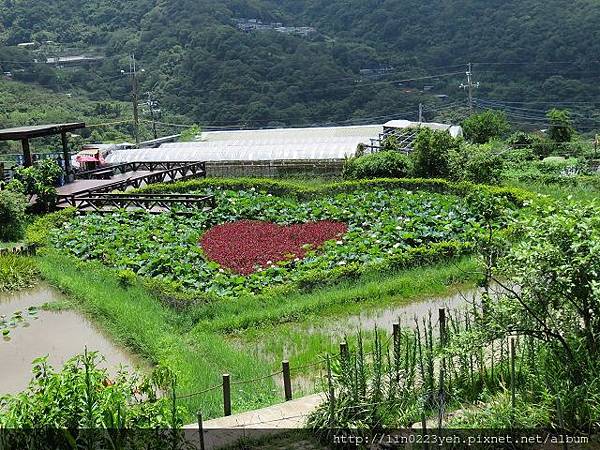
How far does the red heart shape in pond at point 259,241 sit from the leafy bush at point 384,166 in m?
7.46

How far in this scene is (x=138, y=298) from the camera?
13445 mm

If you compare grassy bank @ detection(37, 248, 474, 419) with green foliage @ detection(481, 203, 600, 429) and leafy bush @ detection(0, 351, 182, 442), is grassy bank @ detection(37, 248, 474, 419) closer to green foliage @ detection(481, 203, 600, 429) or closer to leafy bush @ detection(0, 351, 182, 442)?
leafy bush @ detection(0, 351, 182, 442)

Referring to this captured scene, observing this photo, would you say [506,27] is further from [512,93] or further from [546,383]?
[546,383]

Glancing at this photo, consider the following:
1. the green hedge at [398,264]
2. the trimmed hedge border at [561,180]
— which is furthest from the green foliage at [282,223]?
the trimmed hedge border at [561,180]

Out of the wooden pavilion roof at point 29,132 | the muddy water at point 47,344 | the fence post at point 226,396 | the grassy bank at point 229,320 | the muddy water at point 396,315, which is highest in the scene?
the wooden pavilion roof at point 29,132

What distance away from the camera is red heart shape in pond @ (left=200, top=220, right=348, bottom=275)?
15.5 metres

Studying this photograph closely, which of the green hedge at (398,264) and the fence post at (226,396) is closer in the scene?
the fence post at (226,396)

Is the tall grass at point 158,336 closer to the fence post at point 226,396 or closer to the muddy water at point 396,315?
the fence post at point 226,396

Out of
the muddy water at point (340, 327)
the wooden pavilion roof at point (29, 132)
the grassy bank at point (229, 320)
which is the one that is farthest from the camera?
the wooden pavilion roof at point (29, 132)

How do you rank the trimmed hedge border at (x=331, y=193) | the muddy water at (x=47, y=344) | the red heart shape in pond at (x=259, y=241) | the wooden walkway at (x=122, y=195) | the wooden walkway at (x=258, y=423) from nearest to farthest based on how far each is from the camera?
the wooden walkway at (x=258, y=423), the muddy water at (x=47, y=344), the trimmed hedge border at (x=331, y=193), the red heart shape in pond at (x=259, y=241), the wooden walkway at (x=122, y=195)

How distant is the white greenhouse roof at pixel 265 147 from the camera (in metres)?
31.8

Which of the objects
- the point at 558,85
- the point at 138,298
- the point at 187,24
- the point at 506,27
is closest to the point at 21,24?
the point at 187,24

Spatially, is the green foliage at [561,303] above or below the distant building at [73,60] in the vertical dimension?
below

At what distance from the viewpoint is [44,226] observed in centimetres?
1917
